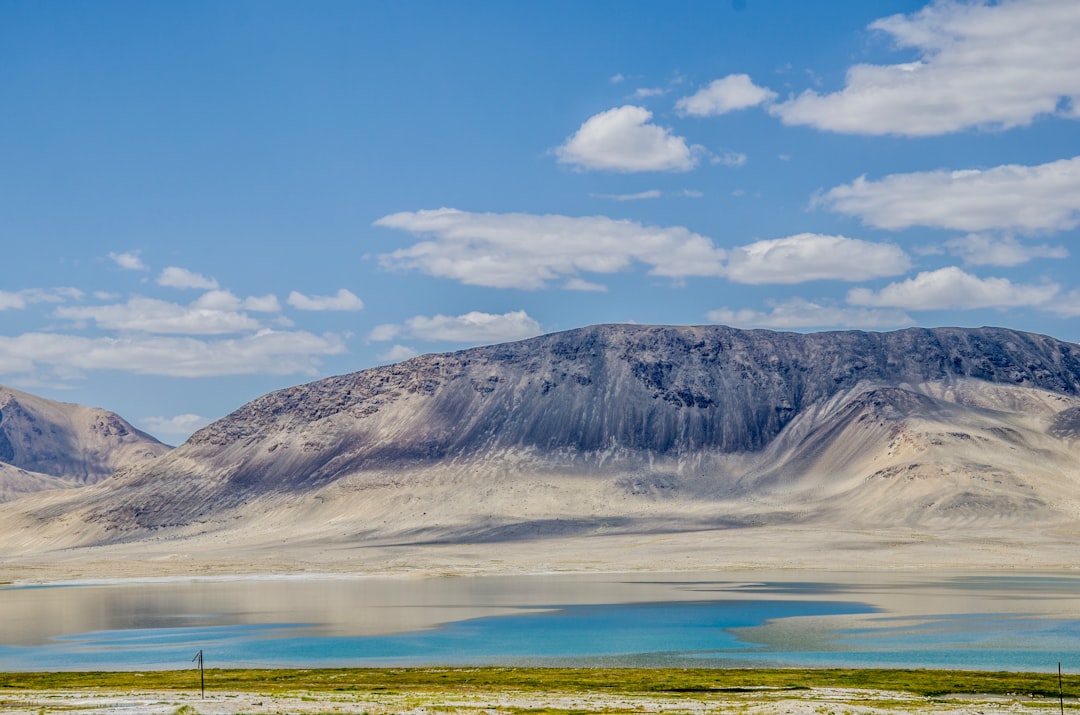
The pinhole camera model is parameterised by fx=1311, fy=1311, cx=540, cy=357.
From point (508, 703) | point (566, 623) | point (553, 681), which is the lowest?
point (566, 623)

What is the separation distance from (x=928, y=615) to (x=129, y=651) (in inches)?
1831

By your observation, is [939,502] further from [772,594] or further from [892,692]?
[892,692]

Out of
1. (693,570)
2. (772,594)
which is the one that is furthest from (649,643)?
(693,570)

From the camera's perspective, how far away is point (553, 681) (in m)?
51.5

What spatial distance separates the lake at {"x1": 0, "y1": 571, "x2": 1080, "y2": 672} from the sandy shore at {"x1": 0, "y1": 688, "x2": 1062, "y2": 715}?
39.0 feet

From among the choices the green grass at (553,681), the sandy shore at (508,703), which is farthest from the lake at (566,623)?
the sandy shore at (508,703)

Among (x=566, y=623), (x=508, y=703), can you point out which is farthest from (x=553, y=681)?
(x=566, y=623)

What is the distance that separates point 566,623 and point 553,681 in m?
28.1

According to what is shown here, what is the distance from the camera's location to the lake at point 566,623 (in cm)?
6197

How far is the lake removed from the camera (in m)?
62.0

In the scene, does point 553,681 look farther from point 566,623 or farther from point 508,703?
point 566,623

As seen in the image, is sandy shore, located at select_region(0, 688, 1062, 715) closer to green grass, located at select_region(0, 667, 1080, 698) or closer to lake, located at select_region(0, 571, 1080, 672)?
green grass, located at select_region(0, 667, 1080, 698)

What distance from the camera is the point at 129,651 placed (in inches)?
2657

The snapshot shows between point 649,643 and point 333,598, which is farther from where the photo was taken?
point 333,598
